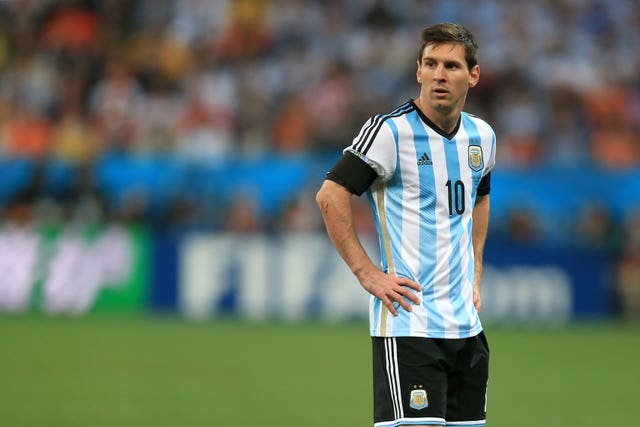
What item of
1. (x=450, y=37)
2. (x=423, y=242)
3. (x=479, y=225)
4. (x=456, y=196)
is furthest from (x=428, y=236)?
(x=450, y=37)

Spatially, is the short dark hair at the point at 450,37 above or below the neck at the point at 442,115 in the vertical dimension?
above

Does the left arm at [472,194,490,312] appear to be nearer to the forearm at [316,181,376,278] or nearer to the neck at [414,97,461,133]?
the neck at [414,97,461,133]

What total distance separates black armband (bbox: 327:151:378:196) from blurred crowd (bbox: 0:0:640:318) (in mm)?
11514

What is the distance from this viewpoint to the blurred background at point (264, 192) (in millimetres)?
13133

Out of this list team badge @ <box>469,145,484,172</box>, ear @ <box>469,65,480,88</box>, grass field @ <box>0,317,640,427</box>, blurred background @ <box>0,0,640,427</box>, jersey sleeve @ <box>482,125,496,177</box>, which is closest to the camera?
ear @ <box>469,65,480,88</box>

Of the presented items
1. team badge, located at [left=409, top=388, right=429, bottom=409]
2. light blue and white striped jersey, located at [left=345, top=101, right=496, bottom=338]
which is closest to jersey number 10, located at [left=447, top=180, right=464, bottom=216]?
light blue and white striped jersey, located at [left=345, top=101, right=496, bottom=338]

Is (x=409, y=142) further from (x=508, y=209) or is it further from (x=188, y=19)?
(x=188, y=19)

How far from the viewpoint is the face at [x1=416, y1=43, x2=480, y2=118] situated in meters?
5.17

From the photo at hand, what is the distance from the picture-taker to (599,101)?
19688mm

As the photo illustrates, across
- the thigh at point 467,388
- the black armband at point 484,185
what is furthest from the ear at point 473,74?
the thigh at point 467,388

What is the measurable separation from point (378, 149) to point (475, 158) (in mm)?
512

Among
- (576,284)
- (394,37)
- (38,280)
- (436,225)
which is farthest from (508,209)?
(436,225)

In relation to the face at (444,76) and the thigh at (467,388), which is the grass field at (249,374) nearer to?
the thigh at (467,388)

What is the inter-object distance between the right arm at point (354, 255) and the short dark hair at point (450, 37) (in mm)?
A: 692
